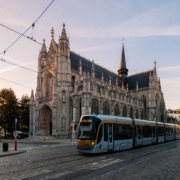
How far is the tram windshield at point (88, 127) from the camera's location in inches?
534

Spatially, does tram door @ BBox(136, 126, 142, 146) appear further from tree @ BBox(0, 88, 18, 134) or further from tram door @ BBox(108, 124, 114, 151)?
tree @ BBox(0, 88, 18, 134)

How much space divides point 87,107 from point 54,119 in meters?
7.24

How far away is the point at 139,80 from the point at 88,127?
55.7 metres

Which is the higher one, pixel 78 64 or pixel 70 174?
pixel 78 64

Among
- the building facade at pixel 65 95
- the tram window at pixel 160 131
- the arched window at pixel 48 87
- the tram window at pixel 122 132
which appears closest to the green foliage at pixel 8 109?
the building facade at pixel 65 95

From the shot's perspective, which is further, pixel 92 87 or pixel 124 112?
pixel 124 112

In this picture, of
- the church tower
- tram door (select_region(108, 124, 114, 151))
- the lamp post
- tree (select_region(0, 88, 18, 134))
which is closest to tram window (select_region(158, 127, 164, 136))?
tram door (select_region(108, 124, 114, 151))

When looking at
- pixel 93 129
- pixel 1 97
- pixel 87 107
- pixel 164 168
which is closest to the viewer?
pixel 164 168

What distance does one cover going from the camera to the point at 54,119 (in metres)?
39.1

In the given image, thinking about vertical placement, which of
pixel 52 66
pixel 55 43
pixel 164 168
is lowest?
pixel 164 168

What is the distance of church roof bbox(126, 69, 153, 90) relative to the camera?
64.8 m

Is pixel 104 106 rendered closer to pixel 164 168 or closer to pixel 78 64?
pixel 78 64

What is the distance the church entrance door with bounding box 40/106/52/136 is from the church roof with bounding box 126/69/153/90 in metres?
32.4

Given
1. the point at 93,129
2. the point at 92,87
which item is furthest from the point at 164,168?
the point at 92,87
